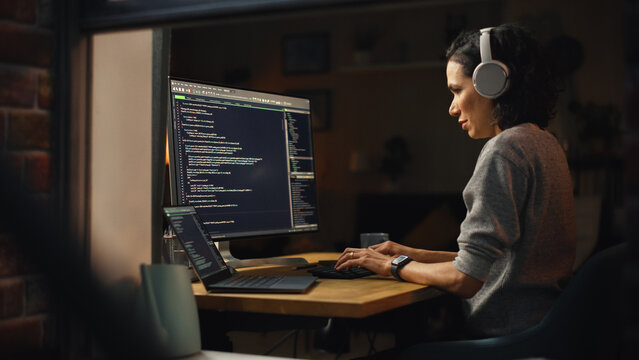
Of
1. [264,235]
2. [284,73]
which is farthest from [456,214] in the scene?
[264,235]

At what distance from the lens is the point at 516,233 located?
1.29 m

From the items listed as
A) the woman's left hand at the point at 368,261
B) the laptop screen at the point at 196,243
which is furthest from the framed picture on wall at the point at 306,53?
the laptop screen at the point at 196,243

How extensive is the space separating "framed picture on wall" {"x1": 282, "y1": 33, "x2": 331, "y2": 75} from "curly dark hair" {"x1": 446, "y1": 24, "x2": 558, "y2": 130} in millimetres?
5042

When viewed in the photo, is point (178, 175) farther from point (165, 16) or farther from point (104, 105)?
point (165, 16)

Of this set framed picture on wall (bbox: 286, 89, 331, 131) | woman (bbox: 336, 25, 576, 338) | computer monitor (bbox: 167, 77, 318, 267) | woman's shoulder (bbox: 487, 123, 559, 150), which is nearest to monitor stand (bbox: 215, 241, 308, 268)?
computer monitor (bbox: 167, 77, 318, 267)

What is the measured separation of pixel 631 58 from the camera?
707mm

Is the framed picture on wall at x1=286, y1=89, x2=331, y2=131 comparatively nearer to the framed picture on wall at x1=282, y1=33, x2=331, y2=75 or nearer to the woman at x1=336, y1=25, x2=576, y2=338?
the framed picture on wall at x1=282, y1=33, x2=331, y2=75

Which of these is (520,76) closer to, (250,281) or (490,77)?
(490,77)

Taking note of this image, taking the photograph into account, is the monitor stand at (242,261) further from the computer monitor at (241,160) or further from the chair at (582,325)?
the chair at (582,325)

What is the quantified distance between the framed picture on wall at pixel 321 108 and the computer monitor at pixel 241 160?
4.53 metres

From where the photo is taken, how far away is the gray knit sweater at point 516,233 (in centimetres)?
129

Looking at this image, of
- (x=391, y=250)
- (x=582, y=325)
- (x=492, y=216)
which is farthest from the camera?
(x=391, y=250)

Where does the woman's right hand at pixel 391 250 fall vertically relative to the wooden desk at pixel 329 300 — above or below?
above

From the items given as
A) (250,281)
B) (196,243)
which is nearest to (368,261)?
(250,281)
